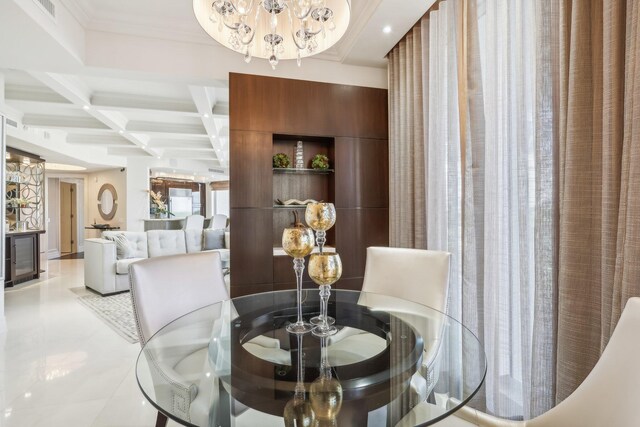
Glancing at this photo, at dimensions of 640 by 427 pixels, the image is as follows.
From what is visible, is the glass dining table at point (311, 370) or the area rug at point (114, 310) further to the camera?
the area rug at point (114, 310)

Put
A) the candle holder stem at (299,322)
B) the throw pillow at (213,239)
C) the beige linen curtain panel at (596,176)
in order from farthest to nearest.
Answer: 1. the throw pillow at (213,239)
2. the candle holder stem at (299,322)
3. the beige linen curtain panel at (596,176)

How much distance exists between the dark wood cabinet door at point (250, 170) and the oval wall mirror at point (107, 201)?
7536 mm

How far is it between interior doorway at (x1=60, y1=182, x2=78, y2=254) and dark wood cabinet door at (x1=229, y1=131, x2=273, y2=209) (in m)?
9.39

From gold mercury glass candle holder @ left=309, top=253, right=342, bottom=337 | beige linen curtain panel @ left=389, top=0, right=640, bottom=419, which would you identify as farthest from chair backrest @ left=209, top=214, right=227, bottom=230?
gold mercury glass candle holder @ left=309, top=253, right=342, bottom=337

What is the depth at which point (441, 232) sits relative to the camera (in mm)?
2211

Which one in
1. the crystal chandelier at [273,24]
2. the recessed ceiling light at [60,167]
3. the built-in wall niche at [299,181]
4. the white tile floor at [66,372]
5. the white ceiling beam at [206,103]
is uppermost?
the white ceiling beam at [206,103]

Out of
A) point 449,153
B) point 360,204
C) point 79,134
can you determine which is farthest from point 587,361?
point 79,134

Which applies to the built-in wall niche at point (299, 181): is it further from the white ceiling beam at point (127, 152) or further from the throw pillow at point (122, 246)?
the white ceiling beam at point (127, 152)

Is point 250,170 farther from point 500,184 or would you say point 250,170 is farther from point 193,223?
point 193,223

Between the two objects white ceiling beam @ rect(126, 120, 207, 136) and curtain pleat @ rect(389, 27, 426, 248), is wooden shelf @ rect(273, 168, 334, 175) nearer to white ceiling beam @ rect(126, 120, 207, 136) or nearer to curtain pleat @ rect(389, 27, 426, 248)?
curtain pleat @ rect(389, 27, 426, 248)

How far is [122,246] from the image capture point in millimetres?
4824

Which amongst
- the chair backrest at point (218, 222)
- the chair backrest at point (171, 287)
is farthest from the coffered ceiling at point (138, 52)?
the chair backrest at point (218, 222)

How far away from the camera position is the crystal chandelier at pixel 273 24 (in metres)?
1.42

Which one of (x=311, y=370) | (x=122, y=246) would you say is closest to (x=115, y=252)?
(x=122, y=246)
